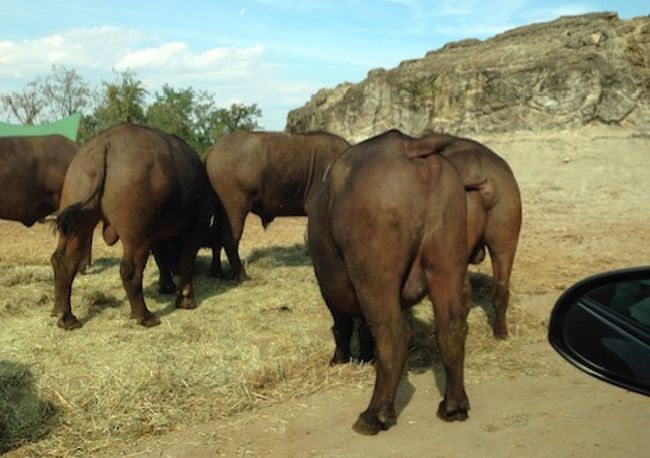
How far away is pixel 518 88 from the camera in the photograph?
20.8 meters

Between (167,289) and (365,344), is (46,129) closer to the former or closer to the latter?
(167,289)

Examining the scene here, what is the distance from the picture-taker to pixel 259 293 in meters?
8.55

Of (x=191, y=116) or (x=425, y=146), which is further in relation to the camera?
(x=191, y=116)

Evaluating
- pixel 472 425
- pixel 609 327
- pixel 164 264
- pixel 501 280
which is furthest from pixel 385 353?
pixel 164 264

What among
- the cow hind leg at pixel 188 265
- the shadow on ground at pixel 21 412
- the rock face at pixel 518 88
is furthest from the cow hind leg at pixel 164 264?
the rock face at pixel 518 88

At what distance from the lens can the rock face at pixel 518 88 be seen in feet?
64.6

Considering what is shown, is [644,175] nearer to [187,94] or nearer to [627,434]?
[627,434]

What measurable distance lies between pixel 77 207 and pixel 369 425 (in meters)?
3.75

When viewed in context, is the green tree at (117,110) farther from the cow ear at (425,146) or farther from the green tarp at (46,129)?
the cow ear at (425,146)

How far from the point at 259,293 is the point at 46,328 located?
2580 mm

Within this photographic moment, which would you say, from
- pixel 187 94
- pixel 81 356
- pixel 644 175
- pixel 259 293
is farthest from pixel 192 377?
pixel 187 94

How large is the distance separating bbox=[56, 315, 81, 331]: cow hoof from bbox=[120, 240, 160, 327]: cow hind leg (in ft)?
1.81

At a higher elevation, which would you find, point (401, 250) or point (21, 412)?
point (401, 250)

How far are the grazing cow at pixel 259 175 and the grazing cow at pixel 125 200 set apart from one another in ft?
5.88
